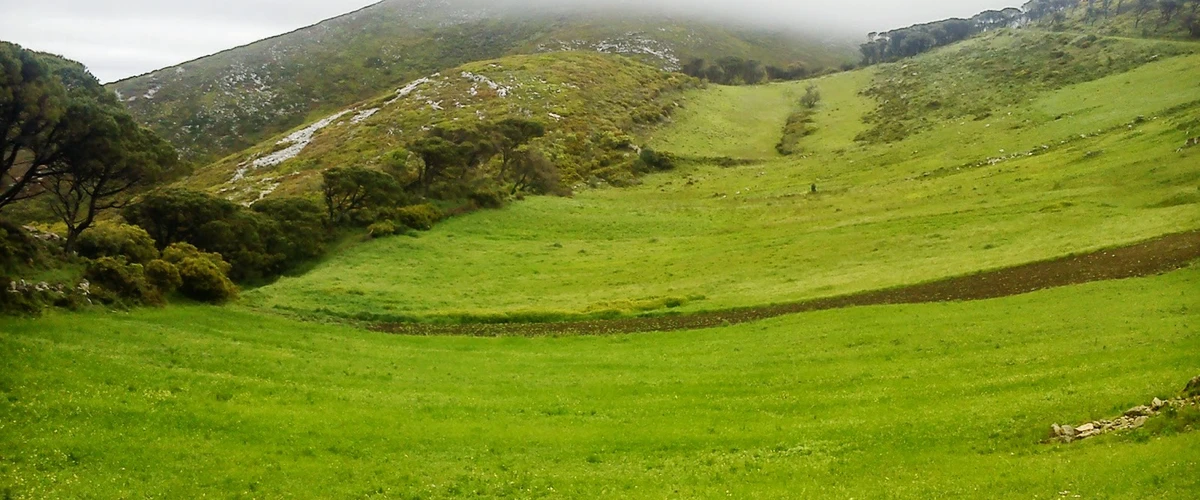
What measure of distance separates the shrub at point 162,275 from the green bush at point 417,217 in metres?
31.6

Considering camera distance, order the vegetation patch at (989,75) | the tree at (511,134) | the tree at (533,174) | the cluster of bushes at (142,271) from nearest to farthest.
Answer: the cluster of bushes at (142,271)
the tree at (511,134)
the tree at (533,174)
the vegetation patch at (989,75)

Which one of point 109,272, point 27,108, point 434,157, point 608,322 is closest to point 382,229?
point 434,157

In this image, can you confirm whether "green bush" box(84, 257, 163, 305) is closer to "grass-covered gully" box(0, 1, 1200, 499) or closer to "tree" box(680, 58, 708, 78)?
"grass-covered gully" box(0, 1, 1200, 499)

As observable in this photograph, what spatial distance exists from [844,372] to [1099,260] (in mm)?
23633

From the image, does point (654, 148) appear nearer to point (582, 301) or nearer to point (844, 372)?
point (582, 301)

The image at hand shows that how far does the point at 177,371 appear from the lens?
23.6 m

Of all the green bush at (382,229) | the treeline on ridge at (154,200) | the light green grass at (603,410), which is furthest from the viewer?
the green bush at (382,229)

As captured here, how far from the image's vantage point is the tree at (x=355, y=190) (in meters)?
64.4

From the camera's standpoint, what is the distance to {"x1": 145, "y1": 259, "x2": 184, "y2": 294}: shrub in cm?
→ 3347

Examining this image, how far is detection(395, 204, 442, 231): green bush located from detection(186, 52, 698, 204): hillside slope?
1223 cm

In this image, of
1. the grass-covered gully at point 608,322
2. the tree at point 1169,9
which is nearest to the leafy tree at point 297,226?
the grass-covered gully at point 608,322

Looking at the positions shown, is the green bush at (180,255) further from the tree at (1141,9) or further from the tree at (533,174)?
the tree at (1141,9)

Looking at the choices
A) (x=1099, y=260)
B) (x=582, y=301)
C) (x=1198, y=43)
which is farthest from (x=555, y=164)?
(x=1198, y=43)

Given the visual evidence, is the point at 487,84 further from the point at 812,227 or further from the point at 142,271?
the point at 142,271
